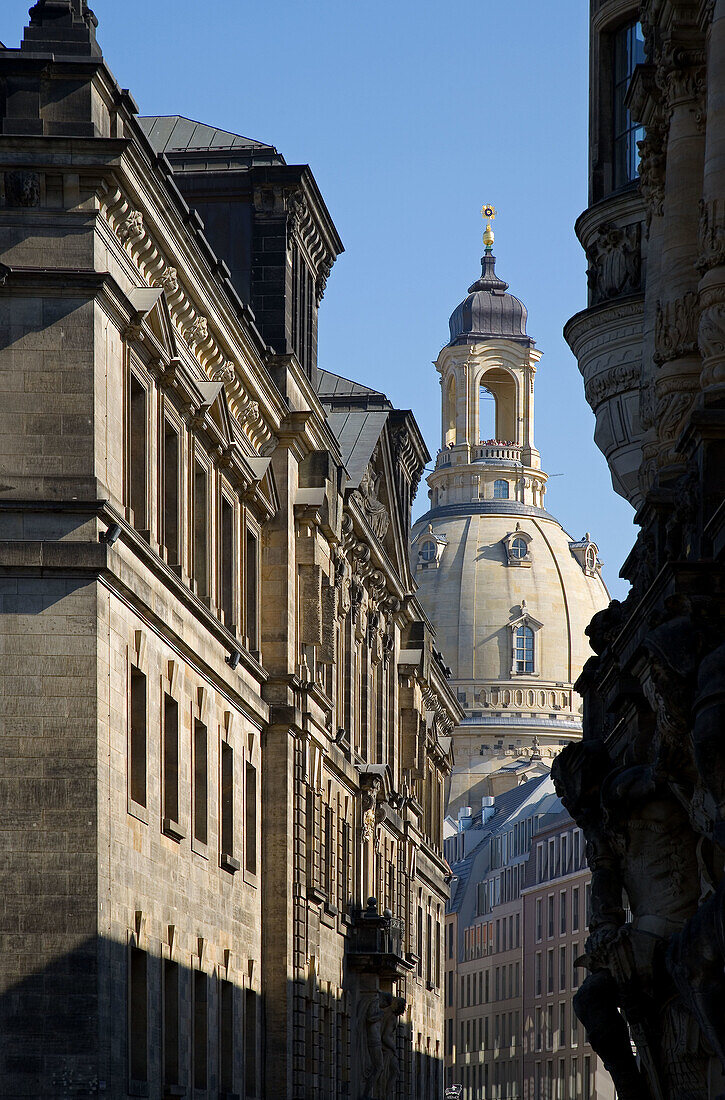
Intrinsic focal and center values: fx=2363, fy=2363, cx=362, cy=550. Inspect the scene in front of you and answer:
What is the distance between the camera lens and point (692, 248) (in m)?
27.3

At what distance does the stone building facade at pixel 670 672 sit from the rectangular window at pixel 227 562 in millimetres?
19059

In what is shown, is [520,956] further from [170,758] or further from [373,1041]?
[170,758]

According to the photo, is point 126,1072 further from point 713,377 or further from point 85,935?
point 713,377

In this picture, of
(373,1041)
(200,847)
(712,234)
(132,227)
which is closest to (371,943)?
(373,1041)

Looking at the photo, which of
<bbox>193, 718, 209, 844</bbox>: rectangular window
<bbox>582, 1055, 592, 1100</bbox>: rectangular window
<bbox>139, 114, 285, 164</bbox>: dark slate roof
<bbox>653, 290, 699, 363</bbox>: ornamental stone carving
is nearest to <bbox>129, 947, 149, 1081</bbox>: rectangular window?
<bbox>193, 718, 209, 844</bbox>: rectangular window

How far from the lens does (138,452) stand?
1612 inches

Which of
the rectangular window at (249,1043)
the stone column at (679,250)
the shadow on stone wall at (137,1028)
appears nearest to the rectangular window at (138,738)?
the shadow on stone wall at (137,1028)

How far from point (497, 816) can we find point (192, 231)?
151965mm

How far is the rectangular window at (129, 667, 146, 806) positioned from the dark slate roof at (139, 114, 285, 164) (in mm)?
22267

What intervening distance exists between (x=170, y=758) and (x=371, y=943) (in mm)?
25631

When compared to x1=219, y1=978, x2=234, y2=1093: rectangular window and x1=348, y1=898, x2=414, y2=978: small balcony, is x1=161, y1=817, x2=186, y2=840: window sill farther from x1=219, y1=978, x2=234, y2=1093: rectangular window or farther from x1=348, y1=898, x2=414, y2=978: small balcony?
x1=348, y1=898, x2=414, y2=978: small balcony

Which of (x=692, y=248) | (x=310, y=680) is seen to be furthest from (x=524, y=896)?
(x=692, y=248)

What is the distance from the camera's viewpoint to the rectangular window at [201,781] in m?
46.1

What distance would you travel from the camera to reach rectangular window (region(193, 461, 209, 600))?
4681 centimetres
